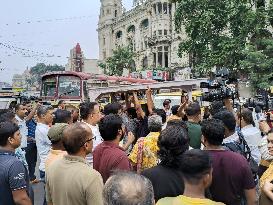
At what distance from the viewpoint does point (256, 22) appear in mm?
27828

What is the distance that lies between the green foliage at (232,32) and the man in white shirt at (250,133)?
20.8 meters

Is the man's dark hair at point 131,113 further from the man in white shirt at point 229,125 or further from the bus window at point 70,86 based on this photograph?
the bus window at point 70,86

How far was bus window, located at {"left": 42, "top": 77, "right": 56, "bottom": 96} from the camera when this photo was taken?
655 inches

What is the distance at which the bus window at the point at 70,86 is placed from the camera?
16109mm

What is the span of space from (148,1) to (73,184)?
6194 cm

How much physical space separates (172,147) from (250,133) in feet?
9.16

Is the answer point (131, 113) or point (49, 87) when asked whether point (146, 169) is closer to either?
point (131, 113)

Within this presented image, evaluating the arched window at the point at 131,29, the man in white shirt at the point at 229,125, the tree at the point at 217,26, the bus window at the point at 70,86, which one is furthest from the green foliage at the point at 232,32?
the arched window at the point at 131,29

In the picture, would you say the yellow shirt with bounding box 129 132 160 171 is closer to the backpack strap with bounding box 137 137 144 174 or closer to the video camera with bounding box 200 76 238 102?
the backpack strap with bounding box 137 137 144 174

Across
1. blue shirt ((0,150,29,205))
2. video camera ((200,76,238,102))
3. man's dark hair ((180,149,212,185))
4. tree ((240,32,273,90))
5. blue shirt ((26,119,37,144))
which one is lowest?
blue shirt ((26,119,37,144))

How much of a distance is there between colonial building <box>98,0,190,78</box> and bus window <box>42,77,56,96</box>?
34303mm

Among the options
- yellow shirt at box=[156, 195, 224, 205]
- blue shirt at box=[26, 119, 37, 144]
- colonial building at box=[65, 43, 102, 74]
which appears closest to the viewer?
yellow shirt at box=[156, 195, 224, 205]

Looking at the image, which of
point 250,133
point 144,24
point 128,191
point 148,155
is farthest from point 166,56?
point 128,191

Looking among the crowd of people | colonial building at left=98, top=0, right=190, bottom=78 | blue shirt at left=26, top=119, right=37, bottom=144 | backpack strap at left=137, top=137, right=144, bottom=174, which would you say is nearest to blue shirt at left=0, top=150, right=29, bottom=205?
the crowd of people
